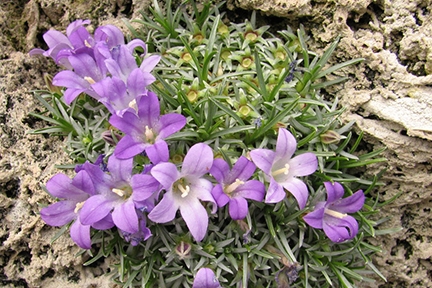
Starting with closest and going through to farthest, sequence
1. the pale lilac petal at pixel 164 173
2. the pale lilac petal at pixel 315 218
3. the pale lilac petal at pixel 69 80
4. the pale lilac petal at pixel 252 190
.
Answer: the pale lilac petal at pixel 164 173
the pale lilac petal at pixel 252 190
the pale lilac petal at pixel 315 218
the pale lilac petal at pixel 69 80

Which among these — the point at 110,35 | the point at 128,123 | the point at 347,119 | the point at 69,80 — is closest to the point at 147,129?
the point at 128,123

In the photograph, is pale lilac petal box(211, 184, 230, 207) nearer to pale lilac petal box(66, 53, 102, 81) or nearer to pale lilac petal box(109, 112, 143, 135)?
pale lilac petal box(109, 112, 143, 135)

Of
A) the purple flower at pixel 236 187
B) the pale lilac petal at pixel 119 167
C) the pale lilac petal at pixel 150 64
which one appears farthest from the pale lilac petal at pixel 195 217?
the pale lilac petal at pixel 150 64

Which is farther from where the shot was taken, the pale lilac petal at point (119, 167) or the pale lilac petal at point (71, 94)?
the pale lilac petal at point (71, 94)

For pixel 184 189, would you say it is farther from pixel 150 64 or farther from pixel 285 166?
pixel 150 64

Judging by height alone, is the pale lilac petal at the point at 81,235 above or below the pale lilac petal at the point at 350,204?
above

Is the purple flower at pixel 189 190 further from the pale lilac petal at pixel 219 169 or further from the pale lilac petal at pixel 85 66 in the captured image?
the pale lilac petal at pixel 85 66
